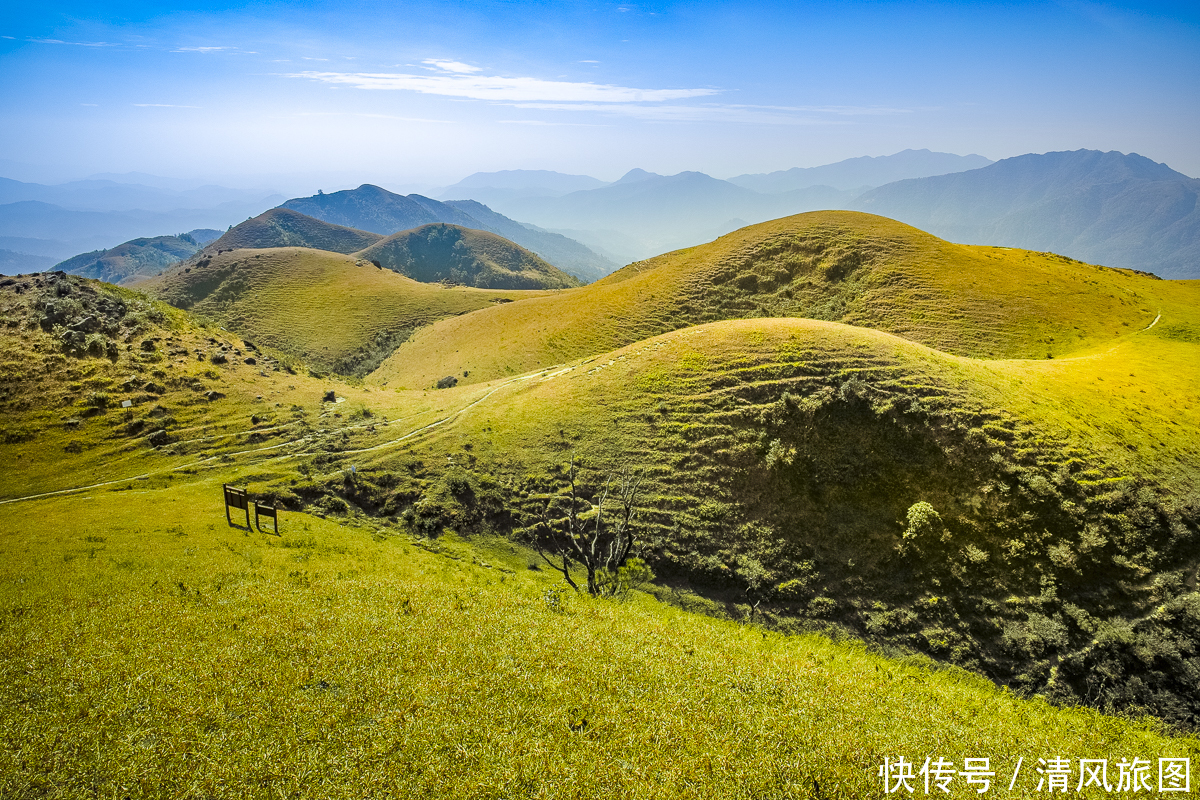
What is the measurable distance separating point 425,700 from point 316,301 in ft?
352

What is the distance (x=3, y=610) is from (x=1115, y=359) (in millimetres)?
62997

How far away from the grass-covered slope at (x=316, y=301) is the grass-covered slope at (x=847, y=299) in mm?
23404

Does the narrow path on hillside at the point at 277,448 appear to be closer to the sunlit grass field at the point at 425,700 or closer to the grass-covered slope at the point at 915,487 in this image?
the grass-covered slope at the point at 915,487

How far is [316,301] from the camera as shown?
9981cm

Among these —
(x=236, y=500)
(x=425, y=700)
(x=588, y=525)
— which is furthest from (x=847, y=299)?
(x=236, y=500)

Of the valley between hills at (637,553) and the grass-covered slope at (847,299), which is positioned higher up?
the grass-covered slope at (847,299)

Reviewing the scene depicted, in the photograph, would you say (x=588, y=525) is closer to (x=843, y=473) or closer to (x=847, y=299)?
(x=843, y=473)

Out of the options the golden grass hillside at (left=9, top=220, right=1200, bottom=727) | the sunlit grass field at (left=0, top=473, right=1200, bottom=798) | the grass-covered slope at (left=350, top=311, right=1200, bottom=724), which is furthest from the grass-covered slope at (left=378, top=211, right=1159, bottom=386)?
the sunlit grass field at (left=0, top=473, right=1200, bottom=798)

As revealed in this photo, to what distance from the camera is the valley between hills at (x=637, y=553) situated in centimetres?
1080

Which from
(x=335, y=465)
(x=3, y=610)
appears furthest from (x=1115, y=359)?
(x=3, y=610)

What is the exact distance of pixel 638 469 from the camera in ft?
99.5

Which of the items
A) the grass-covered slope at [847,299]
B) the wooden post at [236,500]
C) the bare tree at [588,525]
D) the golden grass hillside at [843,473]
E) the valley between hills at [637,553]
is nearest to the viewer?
the valley between hills at [637,553]

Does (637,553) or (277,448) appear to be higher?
(277,448)

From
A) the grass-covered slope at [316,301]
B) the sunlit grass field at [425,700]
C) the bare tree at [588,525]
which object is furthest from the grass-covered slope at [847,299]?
the sunlit grass field at [425,700]
